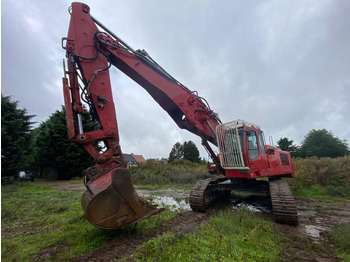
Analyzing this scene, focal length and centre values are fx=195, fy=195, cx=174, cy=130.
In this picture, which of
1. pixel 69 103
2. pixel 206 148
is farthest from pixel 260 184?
pixel 69 103

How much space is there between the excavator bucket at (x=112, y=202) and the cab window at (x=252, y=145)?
3.69 meters

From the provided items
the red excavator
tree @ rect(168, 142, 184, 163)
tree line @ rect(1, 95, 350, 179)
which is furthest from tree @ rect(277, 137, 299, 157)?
the red excavator

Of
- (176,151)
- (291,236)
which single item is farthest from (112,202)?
(176,151)

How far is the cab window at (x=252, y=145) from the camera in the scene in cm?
568

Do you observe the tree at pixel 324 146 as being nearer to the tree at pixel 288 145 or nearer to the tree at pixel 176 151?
the tree at pixel 288 145

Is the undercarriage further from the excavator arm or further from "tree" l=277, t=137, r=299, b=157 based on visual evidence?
"tree" l=277, t=137, r=299, b=157

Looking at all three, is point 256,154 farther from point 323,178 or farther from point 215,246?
point 323,178

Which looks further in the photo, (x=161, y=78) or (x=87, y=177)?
(x=161, y=78)

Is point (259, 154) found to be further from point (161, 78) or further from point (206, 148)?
point (161, 78)

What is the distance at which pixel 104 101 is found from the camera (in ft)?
12.8

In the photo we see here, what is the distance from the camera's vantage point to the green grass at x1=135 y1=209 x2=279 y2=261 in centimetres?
286

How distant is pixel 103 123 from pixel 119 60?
5.18 feet

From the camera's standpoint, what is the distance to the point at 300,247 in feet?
11.6

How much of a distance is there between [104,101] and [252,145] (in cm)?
431
